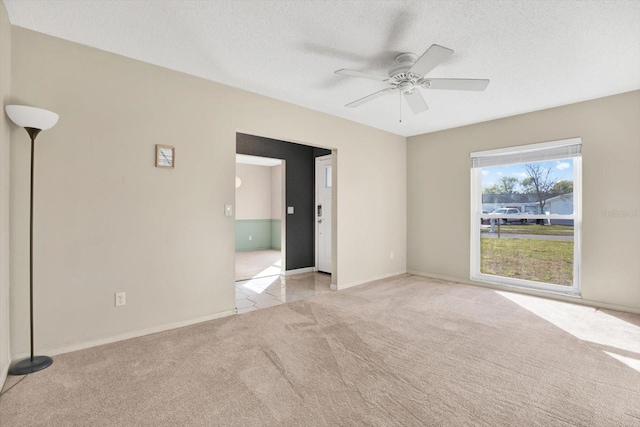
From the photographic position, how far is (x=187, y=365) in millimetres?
2361

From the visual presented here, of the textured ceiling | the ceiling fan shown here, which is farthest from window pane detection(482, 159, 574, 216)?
the ceiling fan

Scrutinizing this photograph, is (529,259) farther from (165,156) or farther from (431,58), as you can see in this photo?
(165,156)

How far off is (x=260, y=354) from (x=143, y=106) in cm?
249

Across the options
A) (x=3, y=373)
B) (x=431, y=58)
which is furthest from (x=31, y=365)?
(x=431, y=58)

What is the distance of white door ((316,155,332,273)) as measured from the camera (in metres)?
5.85

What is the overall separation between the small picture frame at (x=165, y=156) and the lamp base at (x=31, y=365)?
1.77 m

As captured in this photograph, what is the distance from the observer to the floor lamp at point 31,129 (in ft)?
6.98

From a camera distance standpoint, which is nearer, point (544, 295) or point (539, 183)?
point (544, 295)

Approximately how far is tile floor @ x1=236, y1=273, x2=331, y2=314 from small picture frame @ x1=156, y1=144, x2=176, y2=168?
181 centimetres

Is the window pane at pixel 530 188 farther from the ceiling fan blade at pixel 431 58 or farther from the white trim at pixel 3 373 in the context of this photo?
the white trim at pixel 3 373

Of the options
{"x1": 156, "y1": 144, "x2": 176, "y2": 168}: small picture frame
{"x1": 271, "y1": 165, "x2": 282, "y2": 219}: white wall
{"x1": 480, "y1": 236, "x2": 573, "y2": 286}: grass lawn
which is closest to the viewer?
{"x1": 156, "y1": 144, "x2": 176, "y2": 168}: small picture frame

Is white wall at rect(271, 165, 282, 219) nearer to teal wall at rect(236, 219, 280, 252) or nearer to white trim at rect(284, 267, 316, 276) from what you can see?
teal wall at rect(236, 219, 280, 252)

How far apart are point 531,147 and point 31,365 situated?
230 inches

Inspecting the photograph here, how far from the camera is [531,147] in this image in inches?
171
